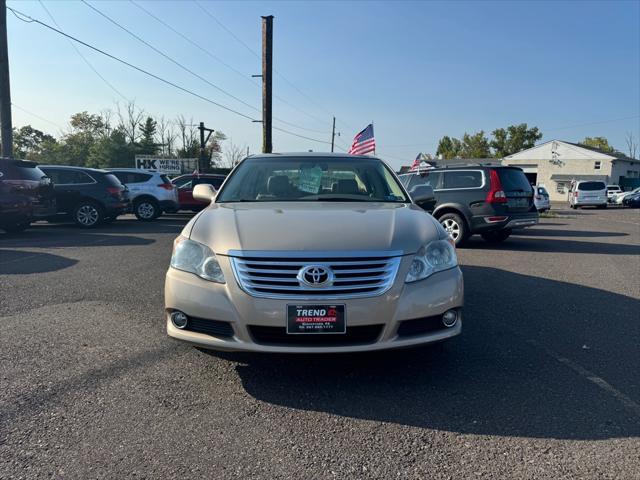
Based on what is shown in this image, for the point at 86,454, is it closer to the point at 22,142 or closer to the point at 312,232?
the point at 312,232

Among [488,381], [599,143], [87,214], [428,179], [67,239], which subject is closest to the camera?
[488,381]

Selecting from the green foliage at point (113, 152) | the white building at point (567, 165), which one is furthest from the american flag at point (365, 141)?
the green foliage at point (113, 152)

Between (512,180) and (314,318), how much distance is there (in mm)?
8350

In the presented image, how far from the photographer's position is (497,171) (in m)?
9.76

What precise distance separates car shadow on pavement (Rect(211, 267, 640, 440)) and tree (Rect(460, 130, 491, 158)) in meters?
84.6

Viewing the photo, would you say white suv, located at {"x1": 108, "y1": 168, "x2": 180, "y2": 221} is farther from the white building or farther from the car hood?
the white building

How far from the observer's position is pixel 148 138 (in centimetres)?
6309

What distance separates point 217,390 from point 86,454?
0.89m

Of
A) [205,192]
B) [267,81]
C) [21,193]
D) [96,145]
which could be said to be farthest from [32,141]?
[205,192]

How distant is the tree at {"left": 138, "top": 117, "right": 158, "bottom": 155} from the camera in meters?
60.5

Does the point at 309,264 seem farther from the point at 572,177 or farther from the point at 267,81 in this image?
the point at 572,177

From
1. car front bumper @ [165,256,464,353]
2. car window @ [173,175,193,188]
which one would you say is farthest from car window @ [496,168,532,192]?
car window @ [173,175,193,188]

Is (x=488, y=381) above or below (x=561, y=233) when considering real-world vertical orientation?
below

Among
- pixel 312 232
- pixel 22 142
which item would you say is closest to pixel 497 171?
pixel 312 232
